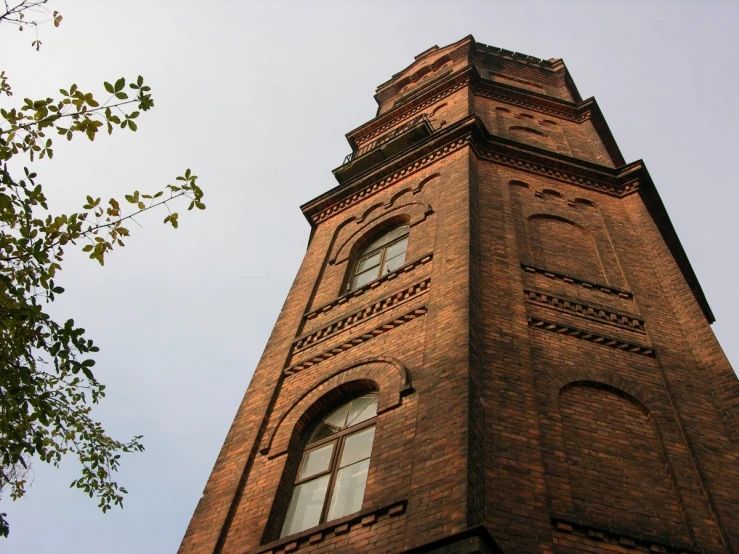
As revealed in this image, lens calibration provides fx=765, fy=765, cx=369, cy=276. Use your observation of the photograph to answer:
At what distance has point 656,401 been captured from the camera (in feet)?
28.0

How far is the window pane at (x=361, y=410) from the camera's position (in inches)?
344

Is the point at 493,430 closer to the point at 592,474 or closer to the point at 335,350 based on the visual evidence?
the point at 592,474

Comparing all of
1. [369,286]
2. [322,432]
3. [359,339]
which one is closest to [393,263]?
[369,286]

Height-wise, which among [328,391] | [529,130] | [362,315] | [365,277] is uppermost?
[529,130]

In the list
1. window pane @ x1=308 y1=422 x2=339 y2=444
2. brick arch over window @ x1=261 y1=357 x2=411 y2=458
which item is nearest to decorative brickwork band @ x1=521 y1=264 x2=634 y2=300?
brick arch over window @ x1=261 y1=357 x2=411 y2=458

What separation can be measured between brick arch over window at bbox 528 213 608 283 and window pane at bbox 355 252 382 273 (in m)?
2.57

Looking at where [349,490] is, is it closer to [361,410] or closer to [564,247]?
[361,410]

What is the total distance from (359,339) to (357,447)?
198cm

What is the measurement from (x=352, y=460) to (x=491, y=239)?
14.5ft

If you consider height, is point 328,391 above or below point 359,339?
below

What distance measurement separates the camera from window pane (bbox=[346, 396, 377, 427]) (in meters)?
8.75

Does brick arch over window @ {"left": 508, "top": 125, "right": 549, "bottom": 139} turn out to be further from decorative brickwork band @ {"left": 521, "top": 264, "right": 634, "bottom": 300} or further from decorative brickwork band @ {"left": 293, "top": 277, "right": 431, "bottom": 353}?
decorative brickwork band @ {"left": 293, "top": 277, "right": 431, "bottom": 353}

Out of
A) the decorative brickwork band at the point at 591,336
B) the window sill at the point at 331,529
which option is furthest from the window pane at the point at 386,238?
the window sill at the point at 331,529

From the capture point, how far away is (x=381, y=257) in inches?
507
